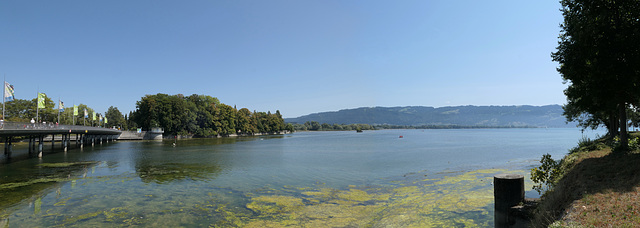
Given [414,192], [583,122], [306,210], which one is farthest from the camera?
[583,122]

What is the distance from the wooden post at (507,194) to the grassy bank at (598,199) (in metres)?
0.77

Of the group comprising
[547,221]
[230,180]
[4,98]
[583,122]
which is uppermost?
[4,98]

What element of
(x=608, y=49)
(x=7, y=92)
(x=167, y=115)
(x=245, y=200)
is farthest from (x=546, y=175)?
(x=167, y=115)

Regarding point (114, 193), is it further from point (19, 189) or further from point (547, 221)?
point (547, 221)

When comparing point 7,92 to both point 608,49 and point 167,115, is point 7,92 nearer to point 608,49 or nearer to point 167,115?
point 608,49

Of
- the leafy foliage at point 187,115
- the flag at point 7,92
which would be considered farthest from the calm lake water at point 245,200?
the leafy foliage at point 187,115

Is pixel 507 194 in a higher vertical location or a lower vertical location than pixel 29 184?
higher

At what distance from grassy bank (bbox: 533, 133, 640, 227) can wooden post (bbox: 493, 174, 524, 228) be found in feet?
2.53

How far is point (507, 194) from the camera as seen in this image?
11.4 meters

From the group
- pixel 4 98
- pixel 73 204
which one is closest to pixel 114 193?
pixel 73 204

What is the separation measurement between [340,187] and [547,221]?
15.6 metres

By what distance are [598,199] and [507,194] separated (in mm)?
2599

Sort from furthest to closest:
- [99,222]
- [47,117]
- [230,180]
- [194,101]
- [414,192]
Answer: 1. [194,101]
2. [47,117]
3. [230,180]
4. [414,192]
5. [99,222]

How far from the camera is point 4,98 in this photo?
37.5 meters
